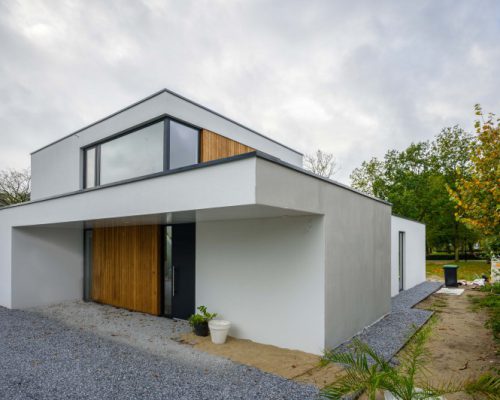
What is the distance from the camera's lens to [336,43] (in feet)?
30.0

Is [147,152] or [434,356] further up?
[147,152]

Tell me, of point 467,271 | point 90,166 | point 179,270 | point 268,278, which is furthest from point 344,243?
point 467,271

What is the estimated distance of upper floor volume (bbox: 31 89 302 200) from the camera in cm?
828

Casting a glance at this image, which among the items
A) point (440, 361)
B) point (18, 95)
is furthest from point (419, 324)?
point (18, 95)

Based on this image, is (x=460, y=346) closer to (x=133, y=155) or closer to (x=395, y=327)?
(x=395, y=327)

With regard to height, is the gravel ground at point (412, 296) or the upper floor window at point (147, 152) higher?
the upper floor window at point (147, 152)

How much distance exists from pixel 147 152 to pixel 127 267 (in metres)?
3.55

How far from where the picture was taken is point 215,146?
31.3ft

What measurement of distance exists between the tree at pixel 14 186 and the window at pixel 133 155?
55.1ft

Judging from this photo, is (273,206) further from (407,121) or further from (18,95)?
(407,121)

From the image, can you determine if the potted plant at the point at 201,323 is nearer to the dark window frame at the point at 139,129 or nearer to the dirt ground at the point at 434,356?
the dirt ground at the point at 434,356

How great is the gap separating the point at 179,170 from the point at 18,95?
428 inches

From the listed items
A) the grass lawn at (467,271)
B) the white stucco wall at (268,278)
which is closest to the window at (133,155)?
the white stucco wall at (268,278)

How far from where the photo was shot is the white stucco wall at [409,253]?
11.6 m
